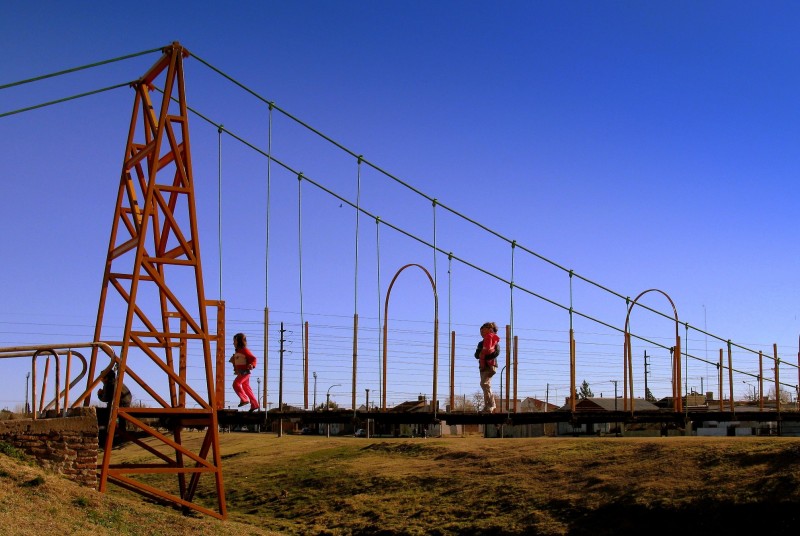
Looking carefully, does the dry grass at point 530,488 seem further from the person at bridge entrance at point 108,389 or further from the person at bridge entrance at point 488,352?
the person at bridge entrance at point 108,389

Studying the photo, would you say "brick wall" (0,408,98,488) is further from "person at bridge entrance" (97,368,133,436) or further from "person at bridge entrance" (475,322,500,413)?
"person at bridge entrance" (475,322,500,413)

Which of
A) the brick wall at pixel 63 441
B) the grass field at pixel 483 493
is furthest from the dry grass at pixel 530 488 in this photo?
the brick wall at pixel 63 441

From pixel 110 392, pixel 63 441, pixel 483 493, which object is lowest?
pixel 483 493

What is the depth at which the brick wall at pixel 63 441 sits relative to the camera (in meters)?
19.3

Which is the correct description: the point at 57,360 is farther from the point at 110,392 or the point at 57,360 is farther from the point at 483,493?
the point at 483,493

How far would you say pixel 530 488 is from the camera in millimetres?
29453

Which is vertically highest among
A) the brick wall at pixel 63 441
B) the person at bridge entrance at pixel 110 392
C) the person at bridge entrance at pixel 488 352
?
the person at bridge entrance at pixel 488 352

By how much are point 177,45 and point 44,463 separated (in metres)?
10.1

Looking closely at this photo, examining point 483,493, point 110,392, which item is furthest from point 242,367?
point 483,493

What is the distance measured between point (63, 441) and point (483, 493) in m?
14.3

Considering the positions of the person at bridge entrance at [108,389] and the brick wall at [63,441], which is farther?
the person at bridge entrance at [108,389]

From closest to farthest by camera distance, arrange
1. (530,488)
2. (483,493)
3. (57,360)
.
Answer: (57,360)
(530,488)
(483,493)

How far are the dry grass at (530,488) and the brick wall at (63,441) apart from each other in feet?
27.6

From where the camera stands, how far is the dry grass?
2450 centimetres
